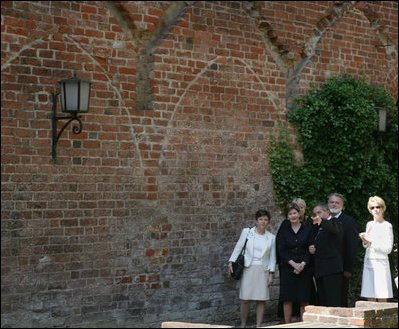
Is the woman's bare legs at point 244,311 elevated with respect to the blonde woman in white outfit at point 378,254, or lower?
lower

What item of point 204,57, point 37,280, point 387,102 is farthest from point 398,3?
point 37,280

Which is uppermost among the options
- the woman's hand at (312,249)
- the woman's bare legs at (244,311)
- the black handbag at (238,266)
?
the woman's hand at (312,249)

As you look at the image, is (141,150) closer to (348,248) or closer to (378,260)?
(348,248)

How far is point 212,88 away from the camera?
9.04m

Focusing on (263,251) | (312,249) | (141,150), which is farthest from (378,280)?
(141,150)

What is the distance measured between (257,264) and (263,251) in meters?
0.17

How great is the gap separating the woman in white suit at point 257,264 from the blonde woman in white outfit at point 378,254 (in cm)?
113

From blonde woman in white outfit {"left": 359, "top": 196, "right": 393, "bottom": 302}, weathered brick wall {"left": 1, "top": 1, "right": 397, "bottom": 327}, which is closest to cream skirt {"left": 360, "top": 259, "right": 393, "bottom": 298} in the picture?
blonde woman in white outfit {"left": 359, "top": 196, "right": 393, "bottom": 302}

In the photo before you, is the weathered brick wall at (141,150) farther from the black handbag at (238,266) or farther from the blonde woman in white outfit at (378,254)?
the blonde woman in white outfit at (378,254)

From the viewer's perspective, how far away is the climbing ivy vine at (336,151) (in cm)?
970

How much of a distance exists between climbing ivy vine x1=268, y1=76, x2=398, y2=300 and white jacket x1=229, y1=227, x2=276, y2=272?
1147 mm

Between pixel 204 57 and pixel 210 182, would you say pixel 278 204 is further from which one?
pixel 204 57

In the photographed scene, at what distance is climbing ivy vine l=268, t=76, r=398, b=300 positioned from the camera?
31.8 ft

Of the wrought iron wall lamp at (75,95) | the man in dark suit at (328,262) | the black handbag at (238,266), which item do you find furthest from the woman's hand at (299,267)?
the wrought iron wall lamp at (75,95)
